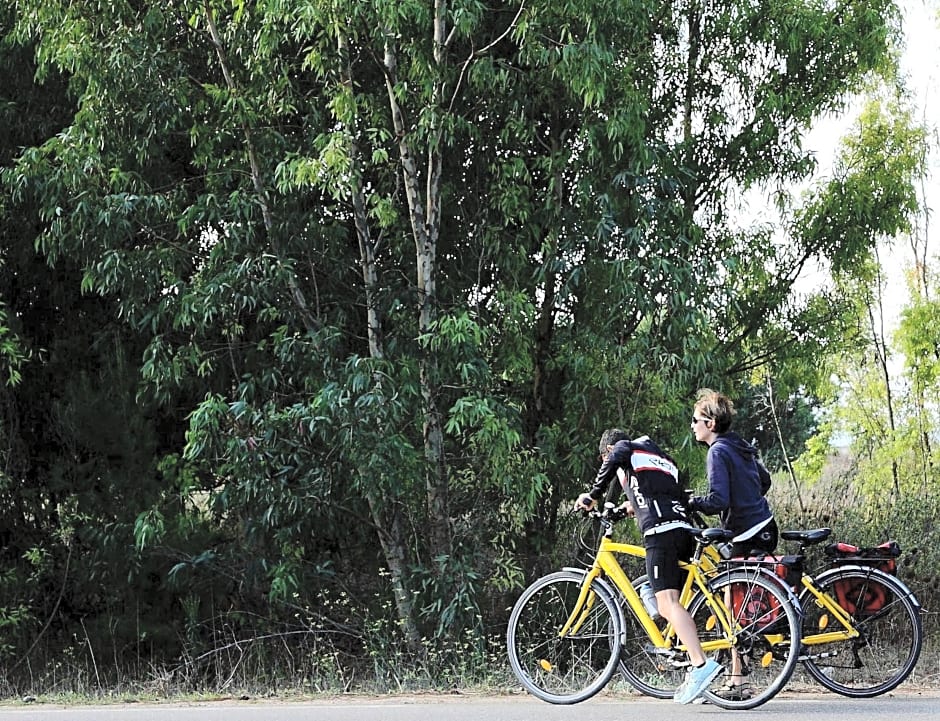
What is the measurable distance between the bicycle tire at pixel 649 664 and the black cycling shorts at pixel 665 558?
0.88 ft

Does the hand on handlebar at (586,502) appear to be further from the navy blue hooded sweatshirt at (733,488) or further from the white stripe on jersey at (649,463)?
the navy blue hooded sweatshirt at (733,488)

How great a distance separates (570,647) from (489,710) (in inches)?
27.2

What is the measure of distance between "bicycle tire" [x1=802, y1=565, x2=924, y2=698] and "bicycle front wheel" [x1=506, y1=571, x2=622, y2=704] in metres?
1.22

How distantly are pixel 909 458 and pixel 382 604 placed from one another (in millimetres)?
9719

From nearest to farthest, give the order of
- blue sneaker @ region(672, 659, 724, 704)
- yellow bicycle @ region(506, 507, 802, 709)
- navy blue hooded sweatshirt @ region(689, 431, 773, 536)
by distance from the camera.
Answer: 1. blue sneaker @ region(672, 659, 724, 704)
2. yellow bicycle @ region(506, 507, 802, 709)
3. navy blue hooded sweatshirt @ region(689, 431, 773, 536)

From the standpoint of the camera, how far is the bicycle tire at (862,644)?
26.0 feet

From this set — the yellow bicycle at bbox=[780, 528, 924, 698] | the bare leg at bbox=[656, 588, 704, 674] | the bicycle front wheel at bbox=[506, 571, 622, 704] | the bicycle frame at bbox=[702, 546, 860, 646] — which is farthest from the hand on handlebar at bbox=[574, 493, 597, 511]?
the yellow bicycle at bbox=[780, 528, 924, 698]

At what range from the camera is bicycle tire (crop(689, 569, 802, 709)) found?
743 centimetres

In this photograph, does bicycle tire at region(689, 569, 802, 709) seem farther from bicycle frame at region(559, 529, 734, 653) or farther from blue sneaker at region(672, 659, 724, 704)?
blue sneaker at region(672, 659, 724, 704)

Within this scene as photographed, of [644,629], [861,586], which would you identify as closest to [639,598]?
[644,629]

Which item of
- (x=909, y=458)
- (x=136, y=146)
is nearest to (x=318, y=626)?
(x=136, y=146)

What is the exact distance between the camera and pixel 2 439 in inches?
524

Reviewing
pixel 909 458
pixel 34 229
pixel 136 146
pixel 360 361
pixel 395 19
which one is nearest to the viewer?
pixel 395 19

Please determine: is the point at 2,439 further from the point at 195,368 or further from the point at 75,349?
the point at 195,368
